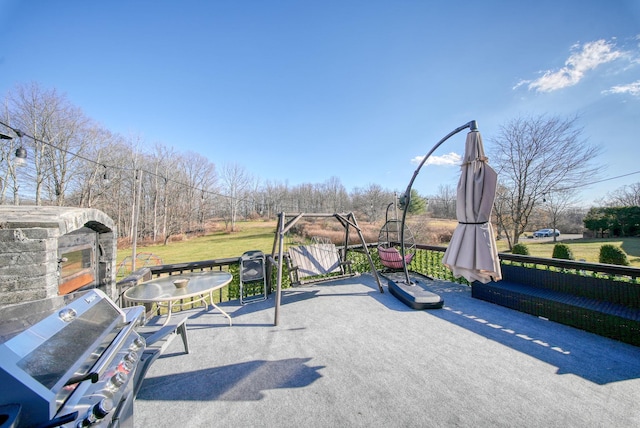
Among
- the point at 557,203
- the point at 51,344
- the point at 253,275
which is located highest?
the point at 557,203

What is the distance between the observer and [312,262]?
465 cm

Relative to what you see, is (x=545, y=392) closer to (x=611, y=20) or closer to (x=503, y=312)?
(x=503, y=312)

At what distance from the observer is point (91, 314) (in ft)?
4.76

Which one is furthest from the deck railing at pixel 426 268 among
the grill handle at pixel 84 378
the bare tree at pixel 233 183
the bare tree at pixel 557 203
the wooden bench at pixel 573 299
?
the bare tree at pixel 233 183

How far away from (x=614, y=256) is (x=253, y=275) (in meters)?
9.20

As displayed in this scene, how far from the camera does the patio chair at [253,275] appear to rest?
4.51m

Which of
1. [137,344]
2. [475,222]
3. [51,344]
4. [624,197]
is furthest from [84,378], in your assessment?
[624,197]

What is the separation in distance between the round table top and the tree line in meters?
3.25

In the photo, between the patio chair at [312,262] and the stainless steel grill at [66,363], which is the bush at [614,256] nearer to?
the patio chair at [312,262]

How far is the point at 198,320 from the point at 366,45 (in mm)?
7571

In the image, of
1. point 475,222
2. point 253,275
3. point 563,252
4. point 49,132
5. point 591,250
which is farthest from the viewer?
point 49,132

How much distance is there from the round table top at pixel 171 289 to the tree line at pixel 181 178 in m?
3.25

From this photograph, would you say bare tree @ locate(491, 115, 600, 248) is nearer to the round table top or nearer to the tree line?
the tree line

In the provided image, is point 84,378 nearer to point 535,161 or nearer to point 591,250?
point 535,161
